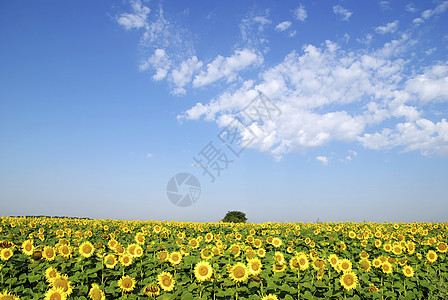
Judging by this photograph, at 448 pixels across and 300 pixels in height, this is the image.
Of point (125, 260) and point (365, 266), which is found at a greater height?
point (125, 260)

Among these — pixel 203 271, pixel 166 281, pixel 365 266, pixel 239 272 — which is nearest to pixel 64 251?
pixel 166 281

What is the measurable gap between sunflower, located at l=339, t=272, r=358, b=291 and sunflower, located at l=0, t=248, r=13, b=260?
283 inches

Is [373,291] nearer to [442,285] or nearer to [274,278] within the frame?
[274,278]

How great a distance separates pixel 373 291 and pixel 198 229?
1021cm

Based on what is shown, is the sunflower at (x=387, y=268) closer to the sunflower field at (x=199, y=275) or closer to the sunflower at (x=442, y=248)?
the sunflower field at (x=199, y=275)

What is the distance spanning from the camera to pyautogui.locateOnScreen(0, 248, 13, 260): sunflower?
20.6ft

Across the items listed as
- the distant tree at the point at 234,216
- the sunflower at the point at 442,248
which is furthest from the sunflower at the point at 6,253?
the distant tree at the point at 234,216

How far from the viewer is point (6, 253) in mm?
6340

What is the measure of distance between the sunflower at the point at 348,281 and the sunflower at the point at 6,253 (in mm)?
7182

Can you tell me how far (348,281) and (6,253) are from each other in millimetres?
7408

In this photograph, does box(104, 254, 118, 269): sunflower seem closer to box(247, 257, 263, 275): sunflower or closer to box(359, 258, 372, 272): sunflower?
box(247, 257, 263, 275): sunflower

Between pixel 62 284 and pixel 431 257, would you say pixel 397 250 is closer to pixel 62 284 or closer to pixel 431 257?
pixel 431 257

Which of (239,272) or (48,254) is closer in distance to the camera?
(239,272)

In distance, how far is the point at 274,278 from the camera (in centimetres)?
559
